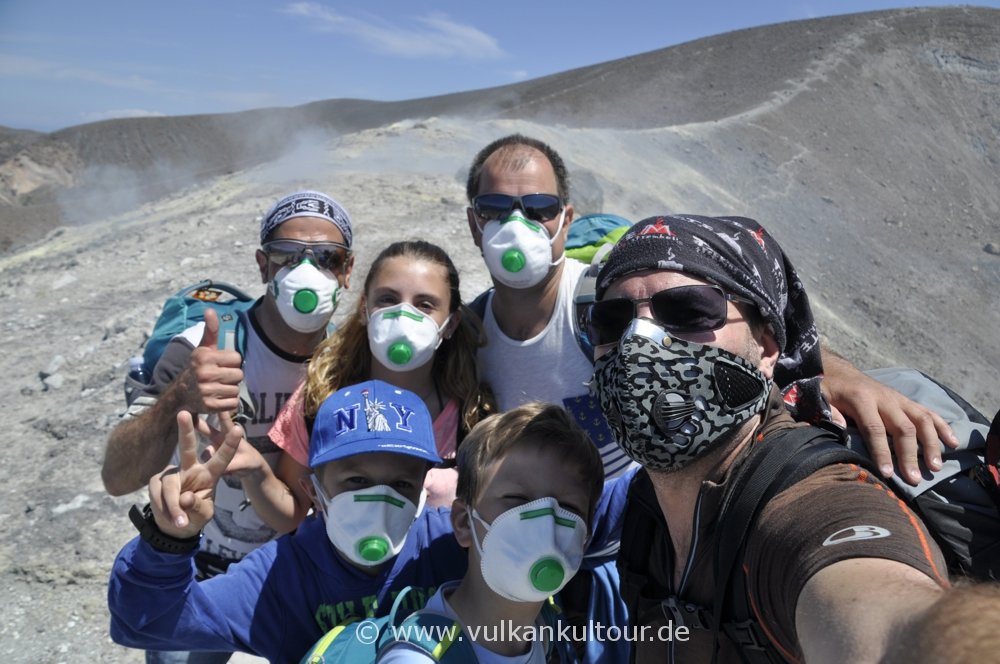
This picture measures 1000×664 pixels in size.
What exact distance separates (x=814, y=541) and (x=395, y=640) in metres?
1.02

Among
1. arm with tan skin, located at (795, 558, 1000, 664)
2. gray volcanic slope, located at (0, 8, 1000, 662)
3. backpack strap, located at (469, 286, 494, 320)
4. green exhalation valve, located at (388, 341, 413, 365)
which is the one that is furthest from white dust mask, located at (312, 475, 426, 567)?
gray volcanic slope, located at (0, 8, 1000, 662)

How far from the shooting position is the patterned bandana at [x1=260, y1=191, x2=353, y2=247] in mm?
3066

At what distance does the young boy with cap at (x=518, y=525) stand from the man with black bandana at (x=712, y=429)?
17cm

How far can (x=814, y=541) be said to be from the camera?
132cm

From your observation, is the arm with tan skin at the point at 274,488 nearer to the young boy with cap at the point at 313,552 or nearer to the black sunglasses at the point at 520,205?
the young boy with cap at the point at 313,552

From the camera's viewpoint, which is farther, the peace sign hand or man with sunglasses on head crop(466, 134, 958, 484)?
man with sunglasses on head crop(466, 134, 958, 484)

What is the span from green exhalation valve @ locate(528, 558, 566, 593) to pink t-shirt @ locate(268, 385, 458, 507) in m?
0.64

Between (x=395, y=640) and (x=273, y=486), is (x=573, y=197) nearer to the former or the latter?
(x=273, y=486)

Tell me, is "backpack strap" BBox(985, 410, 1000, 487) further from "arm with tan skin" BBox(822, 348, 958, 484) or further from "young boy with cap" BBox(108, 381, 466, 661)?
"young boy with cap" BBox(108, 381, 466, 661)

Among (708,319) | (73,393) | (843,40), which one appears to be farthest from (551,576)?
(843,40)

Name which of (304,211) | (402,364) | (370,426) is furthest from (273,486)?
(304,211)

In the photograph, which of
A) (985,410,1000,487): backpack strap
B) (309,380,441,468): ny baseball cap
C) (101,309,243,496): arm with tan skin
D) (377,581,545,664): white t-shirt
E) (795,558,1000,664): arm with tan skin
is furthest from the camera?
(101,309,243,496): arm with tan skin

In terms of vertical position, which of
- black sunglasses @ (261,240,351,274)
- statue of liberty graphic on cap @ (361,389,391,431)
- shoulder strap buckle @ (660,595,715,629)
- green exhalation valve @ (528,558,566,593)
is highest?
black sunglasses @ (261,240,351,274)

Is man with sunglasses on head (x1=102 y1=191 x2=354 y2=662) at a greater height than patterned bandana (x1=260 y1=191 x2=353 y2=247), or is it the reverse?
patterned bandana (x1=260 y1=191 x2=353 y2=247)
